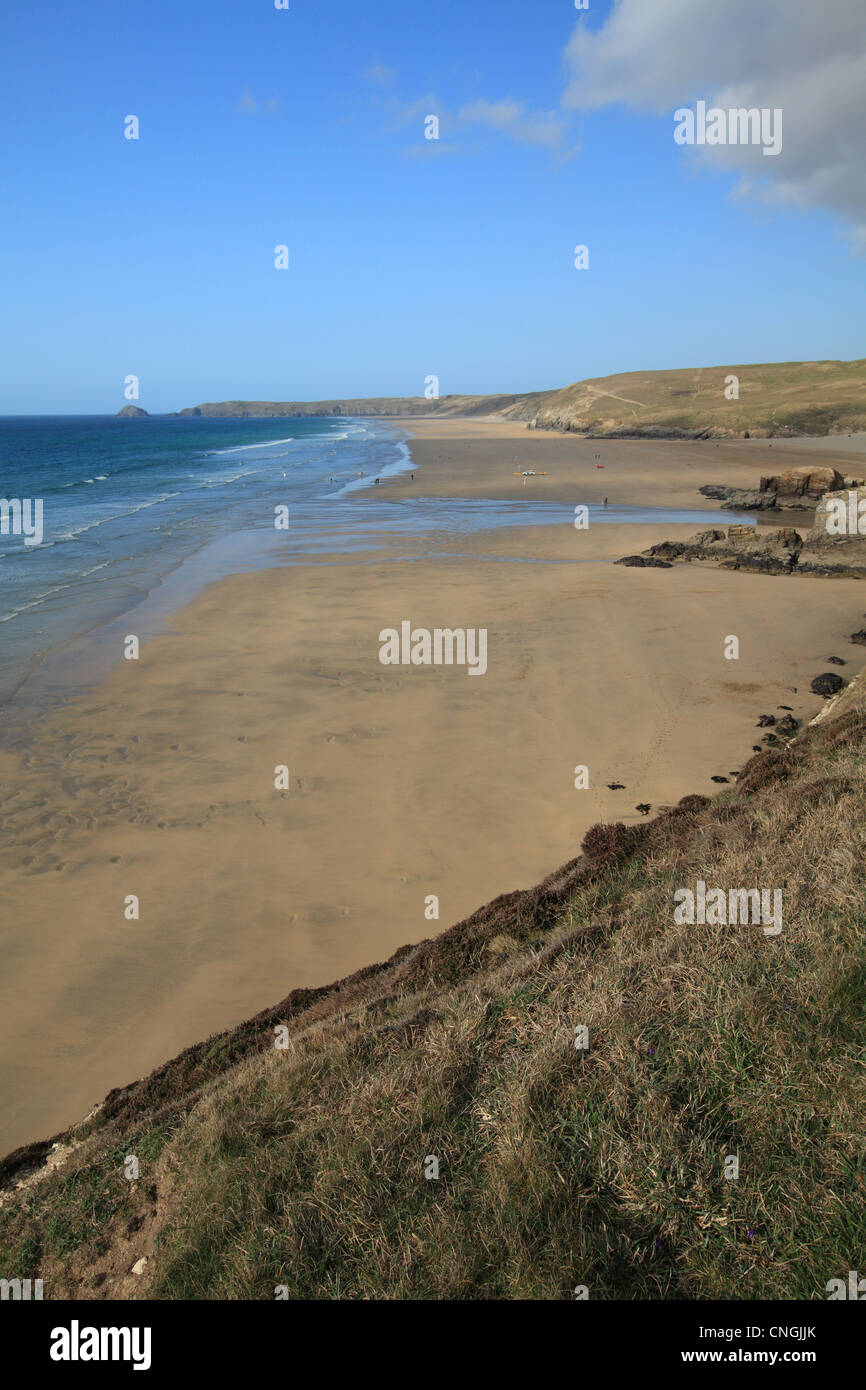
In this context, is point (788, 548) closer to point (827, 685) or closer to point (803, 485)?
point (827, 685)

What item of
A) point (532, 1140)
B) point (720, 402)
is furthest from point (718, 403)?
point (532, 1140)

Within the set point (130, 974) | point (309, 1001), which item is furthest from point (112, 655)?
point (309, 1001)

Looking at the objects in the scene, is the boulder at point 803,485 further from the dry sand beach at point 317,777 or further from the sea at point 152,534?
the dry sand beach at point 317,777

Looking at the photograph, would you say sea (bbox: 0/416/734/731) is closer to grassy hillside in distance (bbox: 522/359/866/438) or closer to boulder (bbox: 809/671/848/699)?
boulder (bbox: 809/671/848/699)

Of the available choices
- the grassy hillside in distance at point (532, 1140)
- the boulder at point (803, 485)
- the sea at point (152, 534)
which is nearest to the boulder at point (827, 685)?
the grassy hillside in distance at point (532, 1140)
